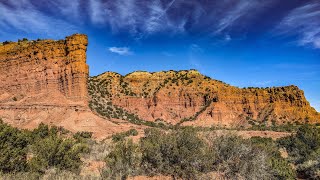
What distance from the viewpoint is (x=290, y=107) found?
245 ft

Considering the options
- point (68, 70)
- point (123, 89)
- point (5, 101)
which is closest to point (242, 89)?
point (123, 89)

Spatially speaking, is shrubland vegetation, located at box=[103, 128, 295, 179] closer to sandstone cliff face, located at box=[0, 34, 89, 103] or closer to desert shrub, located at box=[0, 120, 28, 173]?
desert shrub, located at box=[0, 120, 28, 173]

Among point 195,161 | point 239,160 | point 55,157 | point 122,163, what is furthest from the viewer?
point 55,157

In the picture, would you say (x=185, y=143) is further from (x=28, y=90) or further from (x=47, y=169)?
(x=28, y=90)

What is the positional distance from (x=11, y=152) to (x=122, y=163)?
5.04 metres

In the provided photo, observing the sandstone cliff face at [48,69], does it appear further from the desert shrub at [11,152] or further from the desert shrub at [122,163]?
the desert shrub at [122,163]

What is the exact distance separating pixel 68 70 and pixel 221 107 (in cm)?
4201

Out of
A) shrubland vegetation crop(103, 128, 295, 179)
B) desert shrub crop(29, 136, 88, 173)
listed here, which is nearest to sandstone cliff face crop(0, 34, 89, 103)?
desert shrub crop(29, 136, 88, 173)

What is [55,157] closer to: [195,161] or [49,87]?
[195,161]

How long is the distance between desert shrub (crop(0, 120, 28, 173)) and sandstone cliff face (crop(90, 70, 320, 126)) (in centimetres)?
5471

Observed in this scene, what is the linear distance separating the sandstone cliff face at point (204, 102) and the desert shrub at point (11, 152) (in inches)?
2154

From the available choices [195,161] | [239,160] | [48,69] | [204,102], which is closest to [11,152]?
[195,161]

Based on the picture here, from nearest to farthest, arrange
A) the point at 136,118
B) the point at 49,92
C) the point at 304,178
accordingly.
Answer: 1. the point at 304,178
2. the point at 49,92
3. the point at 136,118

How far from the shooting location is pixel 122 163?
1342 centimetres
